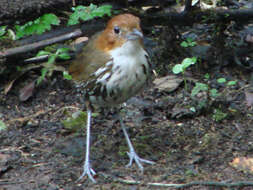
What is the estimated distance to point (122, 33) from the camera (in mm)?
3955

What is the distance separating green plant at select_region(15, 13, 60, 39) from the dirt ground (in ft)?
2.62

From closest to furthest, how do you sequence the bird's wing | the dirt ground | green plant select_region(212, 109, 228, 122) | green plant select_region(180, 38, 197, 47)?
the dirt ground
the bird's wing
green plant select_region(212, 109, 228, 122)
green plant select_region(180, 38, 197, 47)

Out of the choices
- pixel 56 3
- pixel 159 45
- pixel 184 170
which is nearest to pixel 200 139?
pixel 184 170

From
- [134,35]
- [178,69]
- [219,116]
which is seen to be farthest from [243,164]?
[134,35]

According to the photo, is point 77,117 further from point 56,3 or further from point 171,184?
point 171,184

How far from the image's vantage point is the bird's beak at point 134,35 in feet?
12.8

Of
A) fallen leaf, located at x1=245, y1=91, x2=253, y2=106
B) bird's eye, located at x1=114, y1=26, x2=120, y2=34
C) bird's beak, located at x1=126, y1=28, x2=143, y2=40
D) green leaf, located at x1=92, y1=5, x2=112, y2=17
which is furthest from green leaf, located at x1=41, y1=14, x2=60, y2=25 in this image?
fallen leaf, located at x1=245, y1=91, x2=253, y2=106

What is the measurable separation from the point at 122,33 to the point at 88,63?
19.9 inches

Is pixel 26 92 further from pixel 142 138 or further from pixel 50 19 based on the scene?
pixel 142 138

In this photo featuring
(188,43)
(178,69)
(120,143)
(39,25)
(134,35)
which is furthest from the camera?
(188,43)

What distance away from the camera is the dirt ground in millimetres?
4000

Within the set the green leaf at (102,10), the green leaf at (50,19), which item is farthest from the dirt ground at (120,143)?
the green leaf at (102,10)

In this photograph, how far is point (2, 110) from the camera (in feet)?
17.8

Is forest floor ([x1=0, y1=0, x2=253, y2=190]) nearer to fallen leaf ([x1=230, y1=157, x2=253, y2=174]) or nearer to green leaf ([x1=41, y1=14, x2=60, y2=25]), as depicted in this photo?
fallen leaf ([x1=230, y1=157, x2=253, y2=174])
